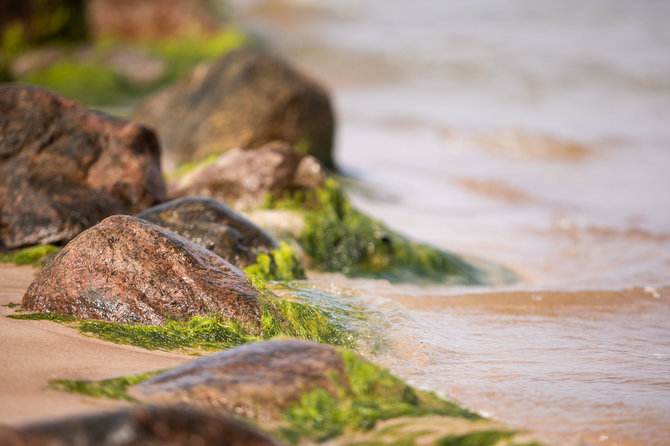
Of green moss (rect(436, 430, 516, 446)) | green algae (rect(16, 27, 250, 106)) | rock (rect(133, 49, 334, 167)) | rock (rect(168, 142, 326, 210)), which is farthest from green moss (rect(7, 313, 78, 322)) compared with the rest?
green algae (rect(16, 27, 250, 106))

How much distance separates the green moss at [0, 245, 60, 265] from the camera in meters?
4.90

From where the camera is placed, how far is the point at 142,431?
77.6 inches

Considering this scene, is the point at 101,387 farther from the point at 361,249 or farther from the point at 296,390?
the point at 361,249

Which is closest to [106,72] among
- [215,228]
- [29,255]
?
[29,255]

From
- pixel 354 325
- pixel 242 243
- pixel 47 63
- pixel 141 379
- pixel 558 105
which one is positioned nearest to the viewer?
pixel 141 379

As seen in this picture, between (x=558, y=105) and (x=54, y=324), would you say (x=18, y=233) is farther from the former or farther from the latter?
(x=558, y=105)

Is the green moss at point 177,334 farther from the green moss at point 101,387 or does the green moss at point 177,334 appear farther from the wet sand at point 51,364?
the green moss at point 101,387

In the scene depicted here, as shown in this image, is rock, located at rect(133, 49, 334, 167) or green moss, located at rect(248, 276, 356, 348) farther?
rock, located at rect(133, 49, 334, 167)

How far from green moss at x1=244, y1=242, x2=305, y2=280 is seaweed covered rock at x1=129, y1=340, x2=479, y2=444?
1901 mm

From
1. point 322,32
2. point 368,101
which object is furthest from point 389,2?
point 368,101

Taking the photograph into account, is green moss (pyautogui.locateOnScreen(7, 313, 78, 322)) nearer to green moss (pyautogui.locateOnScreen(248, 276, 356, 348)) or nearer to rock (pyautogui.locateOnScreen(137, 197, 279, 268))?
green moss (pyautogui.locateOnScreen(248, 276, 356, 348))

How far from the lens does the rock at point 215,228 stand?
4.92 metres

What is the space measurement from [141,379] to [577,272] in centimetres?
511

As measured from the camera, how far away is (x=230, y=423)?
210 cm
